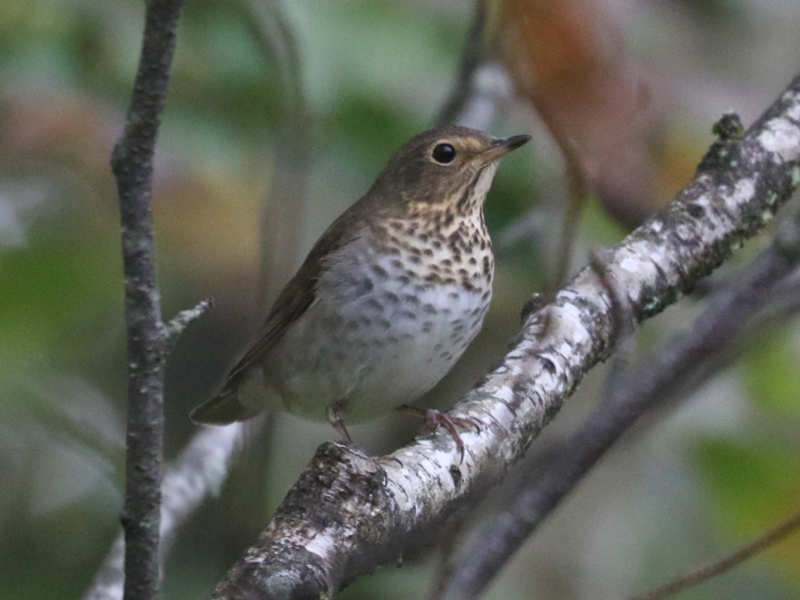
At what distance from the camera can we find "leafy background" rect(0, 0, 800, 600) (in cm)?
492

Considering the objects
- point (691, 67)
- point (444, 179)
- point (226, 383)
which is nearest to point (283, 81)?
point (444, 179)

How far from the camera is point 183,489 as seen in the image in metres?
4.45

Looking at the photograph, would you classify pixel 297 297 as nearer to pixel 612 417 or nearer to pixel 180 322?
pixel 612 417

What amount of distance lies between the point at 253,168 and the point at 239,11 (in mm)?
1072

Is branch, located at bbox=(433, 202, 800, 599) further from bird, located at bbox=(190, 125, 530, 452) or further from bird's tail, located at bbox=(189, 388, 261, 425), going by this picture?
bird's tail, located at bbox=(189, 388, 261, 425)

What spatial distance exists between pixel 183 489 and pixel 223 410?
0.79 metres

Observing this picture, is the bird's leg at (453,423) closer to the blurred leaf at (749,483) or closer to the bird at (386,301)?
the bird at (386,301)

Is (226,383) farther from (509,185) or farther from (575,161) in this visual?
(575,161)

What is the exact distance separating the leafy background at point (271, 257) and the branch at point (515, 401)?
48cm

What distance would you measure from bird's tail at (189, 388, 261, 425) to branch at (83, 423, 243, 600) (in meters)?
0.09

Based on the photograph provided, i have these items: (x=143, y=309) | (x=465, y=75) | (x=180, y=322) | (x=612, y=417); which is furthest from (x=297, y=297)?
(x=143, y=309)

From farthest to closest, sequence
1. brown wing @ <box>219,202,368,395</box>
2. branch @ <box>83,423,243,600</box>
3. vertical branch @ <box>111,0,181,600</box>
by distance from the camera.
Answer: brown wing @ <box>219,202,368,395</box>
branch @ <box>83,423,243,600</box>
vertical branch @ <box>111,0,181,600</box>

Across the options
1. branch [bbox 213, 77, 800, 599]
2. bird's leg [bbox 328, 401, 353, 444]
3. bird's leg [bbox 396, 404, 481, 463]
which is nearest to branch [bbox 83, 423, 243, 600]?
bird's leg [bbox 328, 401, 353, 444]

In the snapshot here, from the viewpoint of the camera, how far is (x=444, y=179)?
16.4 feet
